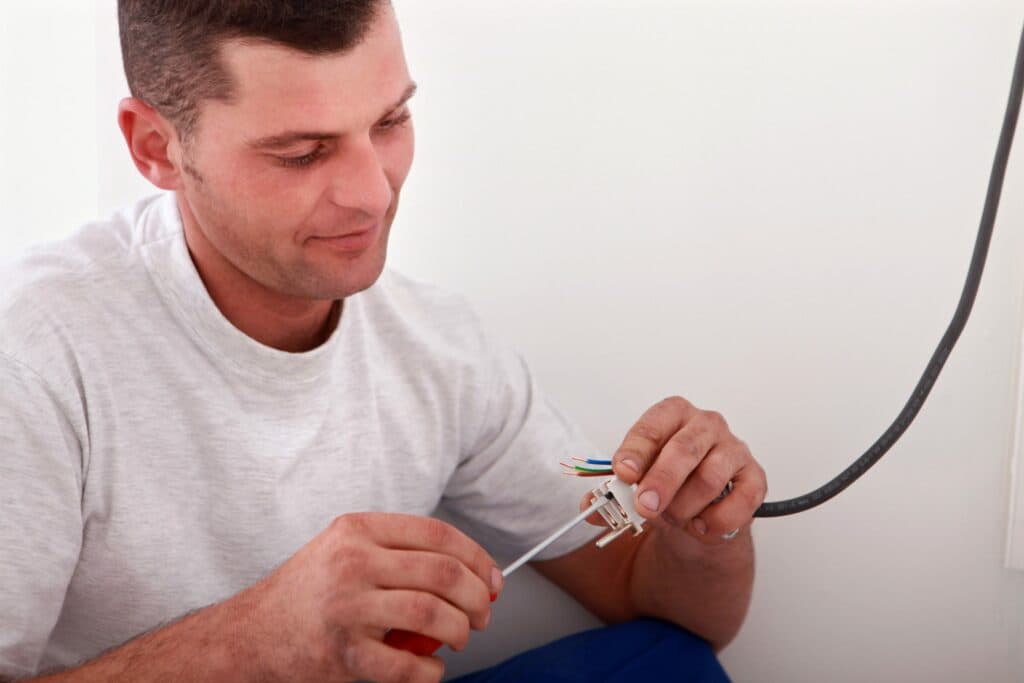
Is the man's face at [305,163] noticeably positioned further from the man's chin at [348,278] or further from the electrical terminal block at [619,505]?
the electrical terminal block at [619,505]

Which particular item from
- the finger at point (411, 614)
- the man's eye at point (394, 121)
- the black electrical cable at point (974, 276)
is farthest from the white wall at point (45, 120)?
the black electrical cable at point (974, 276)

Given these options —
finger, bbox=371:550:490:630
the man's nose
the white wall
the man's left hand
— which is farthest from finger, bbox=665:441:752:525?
the white wall

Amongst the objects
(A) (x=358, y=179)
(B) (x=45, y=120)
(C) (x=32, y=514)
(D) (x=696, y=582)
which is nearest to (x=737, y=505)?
(D) (x=696, y=582)

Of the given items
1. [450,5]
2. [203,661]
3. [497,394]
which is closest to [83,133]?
[450,5]

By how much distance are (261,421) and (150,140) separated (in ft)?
0.83

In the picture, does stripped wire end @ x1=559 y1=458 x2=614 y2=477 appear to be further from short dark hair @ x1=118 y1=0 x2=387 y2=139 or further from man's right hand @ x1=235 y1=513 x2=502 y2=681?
short dark hair @ x1=118 y1=0 x2=387 y2=139

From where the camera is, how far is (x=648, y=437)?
3.14 ft

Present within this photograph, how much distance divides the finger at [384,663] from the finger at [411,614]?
0.05ft

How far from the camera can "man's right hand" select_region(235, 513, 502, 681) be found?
827 mm

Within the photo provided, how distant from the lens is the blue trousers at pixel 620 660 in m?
1.14

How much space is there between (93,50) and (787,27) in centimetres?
71

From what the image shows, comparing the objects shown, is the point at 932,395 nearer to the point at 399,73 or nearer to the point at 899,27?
the point at 899,27

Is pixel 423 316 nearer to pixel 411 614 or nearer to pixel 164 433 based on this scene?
pixel 164 433

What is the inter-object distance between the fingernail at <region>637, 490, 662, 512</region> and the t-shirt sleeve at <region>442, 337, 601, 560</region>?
292mm
